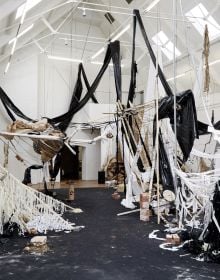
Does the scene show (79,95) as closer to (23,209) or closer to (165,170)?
(165,170)

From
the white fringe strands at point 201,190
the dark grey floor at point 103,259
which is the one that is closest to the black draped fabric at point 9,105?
the dark grey floor at point 103,259

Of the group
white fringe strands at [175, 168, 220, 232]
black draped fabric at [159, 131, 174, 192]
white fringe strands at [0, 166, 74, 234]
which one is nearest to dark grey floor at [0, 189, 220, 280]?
white fringe strands at [0, 166, 74, 234]

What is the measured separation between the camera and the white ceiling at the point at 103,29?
8.63 meters

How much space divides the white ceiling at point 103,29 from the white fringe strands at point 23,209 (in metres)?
3.11

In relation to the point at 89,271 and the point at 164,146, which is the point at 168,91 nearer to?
the point at 164,146

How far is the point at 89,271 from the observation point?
3.79 metres

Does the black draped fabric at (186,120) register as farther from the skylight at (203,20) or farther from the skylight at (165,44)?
the skylight at (165,44)

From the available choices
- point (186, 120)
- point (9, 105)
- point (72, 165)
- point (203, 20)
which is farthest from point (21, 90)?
point (186, 120)

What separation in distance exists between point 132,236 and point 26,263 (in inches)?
75.5

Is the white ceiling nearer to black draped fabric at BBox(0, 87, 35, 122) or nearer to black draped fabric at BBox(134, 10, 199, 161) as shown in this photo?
black draped fabric at BBox(0, 87, 35, 122)

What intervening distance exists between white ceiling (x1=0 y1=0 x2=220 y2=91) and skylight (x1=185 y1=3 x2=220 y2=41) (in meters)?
0.16

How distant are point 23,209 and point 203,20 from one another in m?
8.07

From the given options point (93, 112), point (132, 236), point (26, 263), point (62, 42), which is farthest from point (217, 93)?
point (26, 263)

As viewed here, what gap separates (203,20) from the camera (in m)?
10.3
